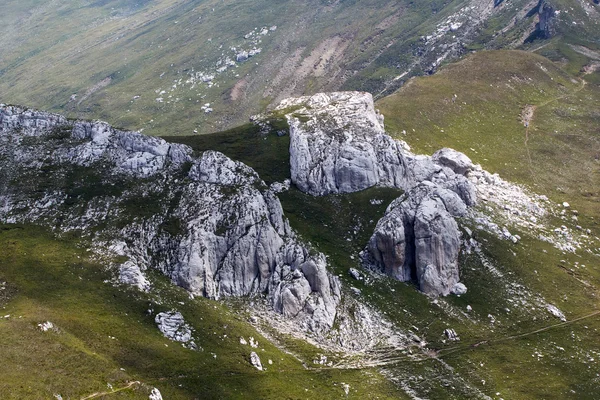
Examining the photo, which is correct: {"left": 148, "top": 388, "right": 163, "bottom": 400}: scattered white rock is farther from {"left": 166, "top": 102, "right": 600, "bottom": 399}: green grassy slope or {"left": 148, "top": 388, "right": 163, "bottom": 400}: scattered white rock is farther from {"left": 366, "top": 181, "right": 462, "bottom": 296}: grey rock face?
{"left": 366, "top": 181, "right": 462, "bottom": 296}: grey rock face

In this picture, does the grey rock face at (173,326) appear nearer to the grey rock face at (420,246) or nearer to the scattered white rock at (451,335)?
the grey rock face at (420,246)

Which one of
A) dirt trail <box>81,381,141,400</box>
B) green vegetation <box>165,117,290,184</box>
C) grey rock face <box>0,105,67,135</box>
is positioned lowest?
dirt trail <box>81,381,141,400</box>

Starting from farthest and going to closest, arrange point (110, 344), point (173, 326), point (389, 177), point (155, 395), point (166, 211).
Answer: point (389, 177), point (166, 211), point (173, 326), point (110, 344), point (155, 395)

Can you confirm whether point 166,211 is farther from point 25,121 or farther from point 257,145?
point 25,121

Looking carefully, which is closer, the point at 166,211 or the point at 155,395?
the point at 155,395

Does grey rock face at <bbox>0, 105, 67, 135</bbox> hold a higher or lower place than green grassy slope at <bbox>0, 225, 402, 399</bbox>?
higher

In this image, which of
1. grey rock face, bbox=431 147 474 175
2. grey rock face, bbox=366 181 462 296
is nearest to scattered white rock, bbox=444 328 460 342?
grey rock face, bbox=366 181 462 296

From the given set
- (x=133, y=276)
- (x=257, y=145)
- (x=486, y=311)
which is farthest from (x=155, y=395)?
(x=257, y=145)
